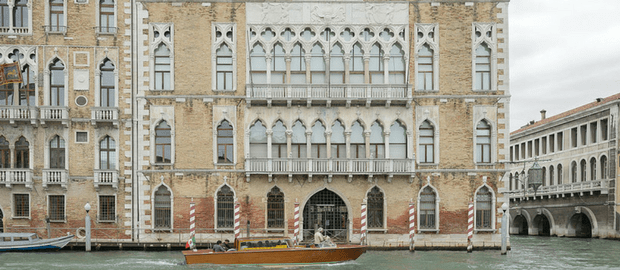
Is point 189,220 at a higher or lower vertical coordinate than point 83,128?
lower

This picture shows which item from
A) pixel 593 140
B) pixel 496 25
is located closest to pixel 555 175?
pixel 593 140

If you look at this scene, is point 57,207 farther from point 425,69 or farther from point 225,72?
point 425,69

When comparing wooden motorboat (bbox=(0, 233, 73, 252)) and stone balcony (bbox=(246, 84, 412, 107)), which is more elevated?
stone balcony (bbox=(246, 84, 412, 107))

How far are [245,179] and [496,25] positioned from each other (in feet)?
42.0

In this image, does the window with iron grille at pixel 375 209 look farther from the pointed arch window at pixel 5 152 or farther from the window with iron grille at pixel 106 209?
the pointed arch window at pixel 5 152

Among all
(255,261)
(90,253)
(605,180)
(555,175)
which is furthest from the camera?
(555,175)

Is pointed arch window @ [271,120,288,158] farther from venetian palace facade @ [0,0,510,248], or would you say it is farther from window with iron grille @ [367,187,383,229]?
window with iron grille @ [367,187,383,229]

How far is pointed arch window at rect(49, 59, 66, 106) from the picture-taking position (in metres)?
30.5

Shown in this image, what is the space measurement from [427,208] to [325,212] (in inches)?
176

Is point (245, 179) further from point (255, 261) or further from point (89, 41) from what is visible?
point (89, 41)

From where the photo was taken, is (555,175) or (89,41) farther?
(555,175)

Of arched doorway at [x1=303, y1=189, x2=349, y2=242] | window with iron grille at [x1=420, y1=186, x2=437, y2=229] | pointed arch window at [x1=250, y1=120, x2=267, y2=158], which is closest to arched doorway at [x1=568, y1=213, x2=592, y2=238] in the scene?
window with iron grille at [x1=420, y1=186, x2=437, y2=229]

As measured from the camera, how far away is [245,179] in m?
30.3

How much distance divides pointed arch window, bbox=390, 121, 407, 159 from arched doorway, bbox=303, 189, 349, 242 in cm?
317
